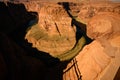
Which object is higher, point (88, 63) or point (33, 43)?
point (88, 63)

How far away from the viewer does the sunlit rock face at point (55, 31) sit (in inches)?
978

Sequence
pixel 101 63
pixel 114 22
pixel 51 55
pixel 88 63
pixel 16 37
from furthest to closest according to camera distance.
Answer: pixel 16 37, pixel 51 55, pixel 114 22, pixel 88 63, pixel 101 63

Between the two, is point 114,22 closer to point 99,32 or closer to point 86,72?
point 99,32

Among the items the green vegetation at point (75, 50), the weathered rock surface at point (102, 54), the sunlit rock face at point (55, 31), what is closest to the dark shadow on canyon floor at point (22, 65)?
the green vegetation at point (75, 50)

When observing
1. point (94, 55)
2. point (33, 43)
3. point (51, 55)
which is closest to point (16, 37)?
Result: point (33, 43)

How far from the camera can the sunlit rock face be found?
2484 centimetres

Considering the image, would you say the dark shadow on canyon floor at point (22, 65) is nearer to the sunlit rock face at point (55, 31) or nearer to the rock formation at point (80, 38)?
the rock formation at point (80, 38)

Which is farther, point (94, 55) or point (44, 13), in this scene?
point (44, 13)

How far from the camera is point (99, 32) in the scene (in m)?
18.1

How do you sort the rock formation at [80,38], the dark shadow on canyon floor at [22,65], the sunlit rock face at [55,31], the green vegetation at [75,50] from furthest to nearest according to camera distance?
the sunlit rock face at [55,31]
the green vegetation at [75,50]
the rock formation at [80,38]
the dark shadow on canyon floor at [22,65]

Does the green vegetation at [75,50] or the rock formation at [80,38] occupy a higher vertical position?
the rock formation at [80,38]

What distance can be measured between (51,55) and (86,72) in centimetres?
976

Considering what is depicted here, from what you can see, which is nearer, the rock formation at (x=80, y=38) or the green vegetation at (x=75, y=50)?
the rock formation at (x=80, y=38)

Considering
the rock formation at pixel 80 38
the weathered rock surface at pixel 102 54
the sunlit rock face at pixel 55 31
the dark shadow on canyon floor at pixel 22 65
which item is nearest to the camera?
the weathered rock surface at pixel 102 54
